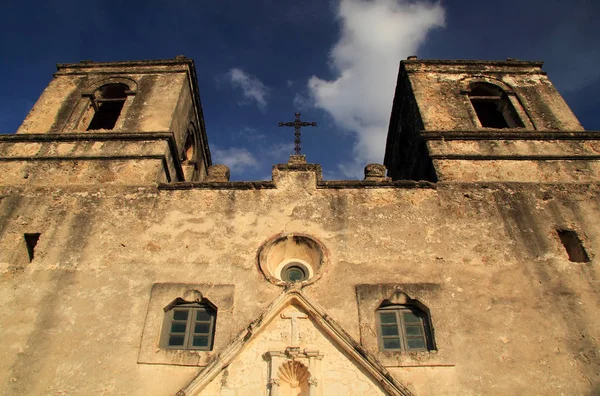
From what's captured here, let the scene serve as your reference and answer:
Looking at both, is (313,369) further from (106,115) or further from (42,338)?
(106,115)

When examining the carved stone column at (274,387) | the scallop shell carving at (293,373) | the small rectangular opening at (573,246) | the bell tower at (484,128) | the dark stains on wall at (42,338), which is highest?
the bell tower at (484,128)

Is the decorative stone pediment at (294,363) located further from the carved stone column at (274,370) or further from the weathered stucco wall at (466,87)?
the weathered stucco wall at (466,87)

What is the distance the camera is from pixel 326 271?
7621mm

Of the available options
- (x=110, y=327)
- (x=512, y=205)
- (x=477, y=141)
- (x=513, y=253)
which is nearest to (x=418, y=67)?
(x=477, y=141)

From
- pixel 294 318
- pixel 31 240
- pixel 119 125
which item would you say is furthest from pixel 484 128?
pixel 31 240

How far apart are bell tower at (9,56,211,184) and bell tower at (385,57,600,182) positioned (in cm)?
Answer: 544

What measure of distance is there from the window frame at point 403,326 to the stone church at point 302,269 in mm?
29

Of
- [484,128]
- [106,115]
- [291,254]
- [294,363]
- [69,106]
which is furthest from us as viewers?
[106,115]

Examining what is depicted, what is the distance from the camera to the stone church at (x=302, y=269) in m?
6.49

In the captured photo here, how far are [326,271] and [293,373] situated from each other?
168 centimetres

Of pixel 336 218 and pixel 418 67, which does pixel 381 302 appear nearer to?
pixel 336 218

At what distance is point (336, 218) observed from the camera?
8.45 metres

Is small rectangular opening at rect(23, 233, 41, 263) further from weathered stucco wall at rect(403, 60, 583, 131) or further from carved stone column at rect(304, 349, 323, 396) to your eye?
weathered stucco wall at rect(403, 60, 583, 131)

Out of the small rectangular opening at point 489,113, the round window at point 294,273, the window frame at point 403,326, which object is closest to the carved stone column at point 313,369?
the window frame at point 403,326
